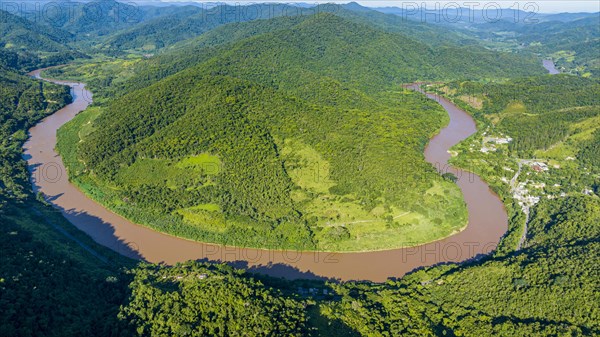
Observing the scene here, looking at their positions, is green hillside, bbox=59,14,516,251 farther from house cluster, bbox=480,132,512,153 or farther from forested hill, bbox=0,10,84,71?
forested hill, bbox=0,10,84,71

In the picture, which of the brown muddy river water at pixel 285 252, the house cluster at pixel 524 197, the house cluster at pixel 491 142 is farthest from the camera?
the house cluster at pixel 491 142

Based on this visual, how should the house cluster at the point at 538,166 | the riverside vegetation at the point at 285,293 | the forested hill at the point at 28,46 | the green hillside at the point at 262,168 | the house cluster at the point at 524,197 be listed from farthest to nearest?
1. the forested hill at the point at 28,46
2. the house cluster at the point at 538,166
3. the house cluster at the point at 524,197
4. the green hillside at the point at 262,168
5. the riverside vegetation at the point at 285,293

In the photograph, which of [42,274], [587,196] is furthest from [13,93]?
[587,196]

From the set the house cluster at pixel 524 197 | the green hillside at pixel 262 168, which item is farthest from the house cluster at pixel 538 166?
the green hillside at pixel 262 168

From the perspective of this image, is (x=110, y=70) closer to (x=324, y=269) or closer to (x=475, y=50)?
(x=324, y=269)

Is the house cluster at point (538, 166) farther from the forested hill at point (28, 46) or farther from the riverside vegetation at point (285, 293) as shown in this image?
the forested hill at point (28, 46)

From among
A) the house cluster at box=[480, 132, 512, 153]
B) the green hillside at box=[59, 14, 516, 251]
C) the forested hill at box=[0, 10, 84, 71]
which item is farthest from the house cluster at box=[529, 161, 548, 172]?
the forested hill at box=[0, 10, 84, 71]

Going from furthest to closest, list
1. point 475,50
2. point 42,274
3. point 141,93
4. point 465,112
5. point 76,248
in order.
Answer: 1. point 475,50
2. point 465,112
3. point 141,93
4. point 76,248
5. point 42,274

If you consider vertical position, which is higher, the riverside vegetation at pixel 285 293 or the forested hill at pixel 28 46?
the forested hill at pixel 28 46

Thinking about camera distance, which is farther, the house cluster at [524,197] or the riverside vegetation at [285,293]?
the house cluster at [524,197]
